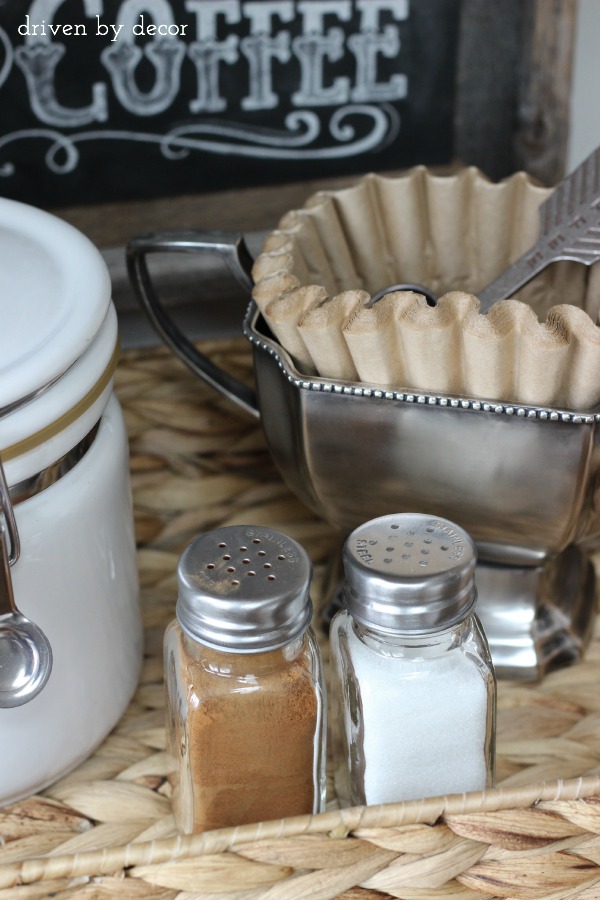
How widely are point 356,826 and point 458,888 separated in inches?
1.9

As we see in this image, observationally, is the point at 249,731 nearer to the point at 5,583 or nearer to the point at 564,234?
the point at 5,583

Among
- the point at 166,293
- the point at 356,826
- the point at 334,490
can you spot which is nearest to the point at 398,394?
the point at 334,490

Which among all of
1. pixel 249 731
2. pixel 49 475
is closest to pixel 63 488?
pixel 49 475

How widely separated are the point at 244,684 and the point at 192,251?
24 cm

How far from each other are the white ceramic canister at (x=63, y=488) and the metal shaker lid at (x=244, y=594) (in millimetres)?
52

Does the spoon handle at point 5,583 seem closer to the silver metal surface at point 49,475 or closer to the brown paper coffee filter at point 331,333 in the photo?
the silver metal surface at point 49,475

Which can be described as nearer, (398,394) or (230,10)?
(398,394)

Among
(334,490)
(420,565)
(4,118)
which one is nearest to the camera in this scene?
(420,565)

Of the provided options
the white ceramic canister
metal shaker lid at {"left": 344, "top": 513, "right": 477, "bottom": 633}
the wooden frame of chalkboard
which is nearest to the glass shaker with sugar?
metal shaker lid at {"left": 344, "top": 513, "right": 477, "bottom": 633}

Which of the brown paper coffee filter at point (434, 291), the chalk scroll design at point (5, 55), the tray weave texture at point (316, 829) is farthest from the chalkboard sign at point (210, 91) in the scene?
the tray weave texture at point (316, 829)

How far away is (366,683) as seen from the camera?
417mm

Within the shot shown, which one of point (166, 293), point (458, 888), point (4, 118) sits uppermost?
point (4, 118)

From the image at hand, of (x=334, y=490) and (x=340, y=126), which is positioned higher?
(x=340, y=126)

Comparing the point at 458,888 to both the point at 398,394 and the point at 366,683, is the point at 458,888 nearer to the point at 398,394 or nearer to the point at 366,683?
the point at 366,683
